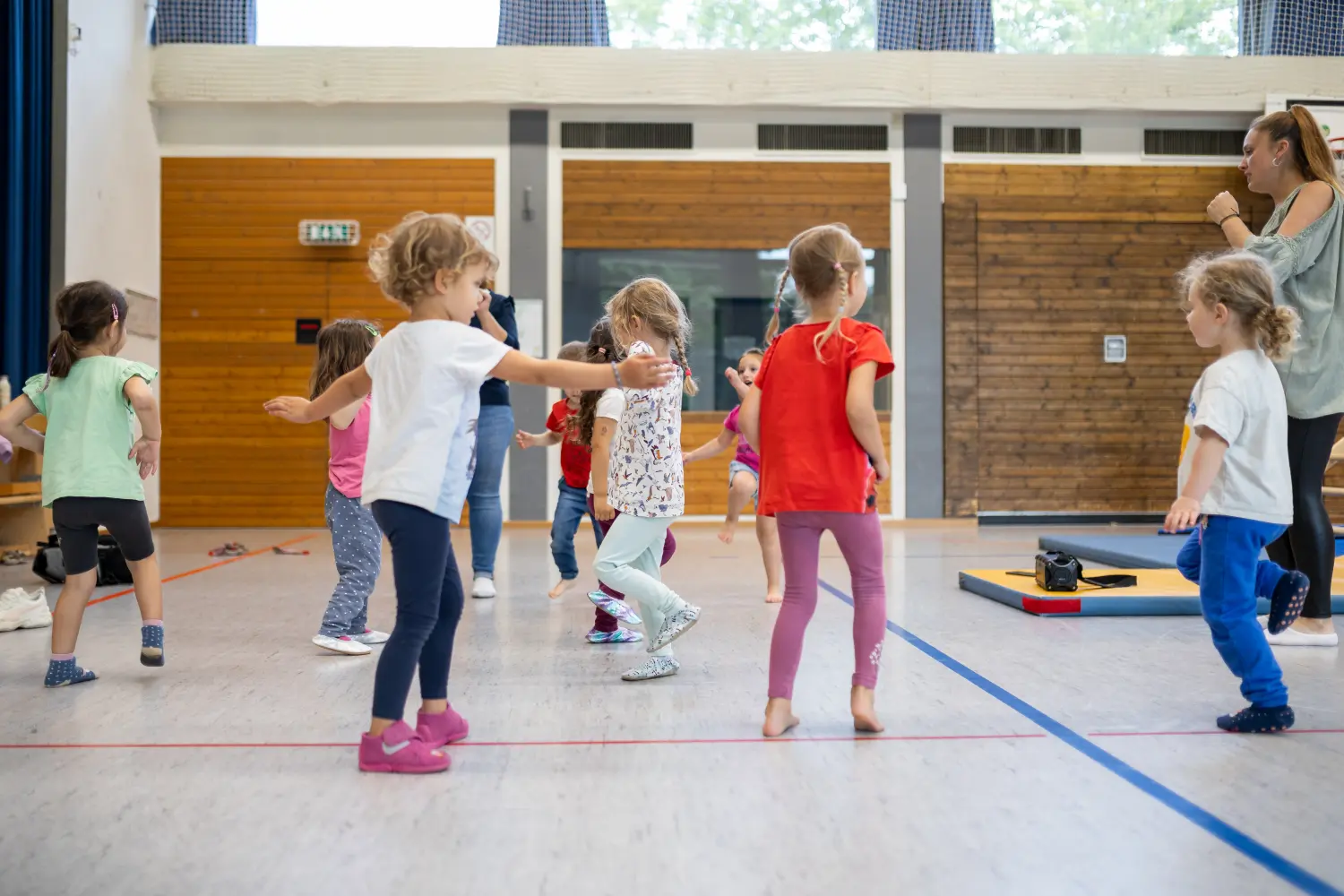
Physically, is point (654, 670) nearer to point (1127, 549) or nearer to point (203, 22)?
point (1127, 549)

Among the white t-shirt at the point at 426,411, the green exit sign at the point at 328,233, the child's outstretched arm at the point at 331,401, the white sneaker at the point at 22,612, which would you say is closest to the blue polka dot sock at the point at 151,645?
the child's outstretched arm at the point at 331,401

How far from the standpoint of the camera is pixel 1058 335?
8.80 meters

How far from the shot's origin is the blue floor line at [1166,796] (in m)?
1.45

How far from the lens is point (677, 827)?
5.41 ft

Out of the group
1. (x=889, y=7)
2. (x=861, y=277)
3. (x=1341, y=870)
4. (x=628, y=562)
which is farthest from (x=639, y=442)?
(x=889, y=7)

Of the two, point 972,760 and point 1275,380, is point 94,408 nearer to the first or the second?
point 972,760

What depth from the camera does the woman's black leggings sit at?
2982 millimetres

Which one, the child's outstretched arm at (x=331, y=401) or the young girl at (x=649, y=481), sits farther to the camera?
the young girl at (x=649, y=481)

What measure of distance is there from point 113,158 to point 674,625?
6818mm

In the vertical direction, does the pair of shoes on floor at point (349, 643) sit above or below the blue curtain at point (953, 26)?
below

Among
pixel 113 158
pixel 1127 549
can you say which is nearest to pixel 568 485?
pixel 1127 549

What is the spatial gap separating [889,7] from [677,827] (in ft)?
27.0

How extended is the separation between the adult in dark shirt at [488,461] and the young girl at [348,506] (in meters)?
0.88

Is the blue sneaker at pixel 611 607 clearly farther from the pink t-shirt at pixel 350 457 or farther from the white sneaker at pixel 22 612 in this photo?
the white sneaker at pixel 22 612
